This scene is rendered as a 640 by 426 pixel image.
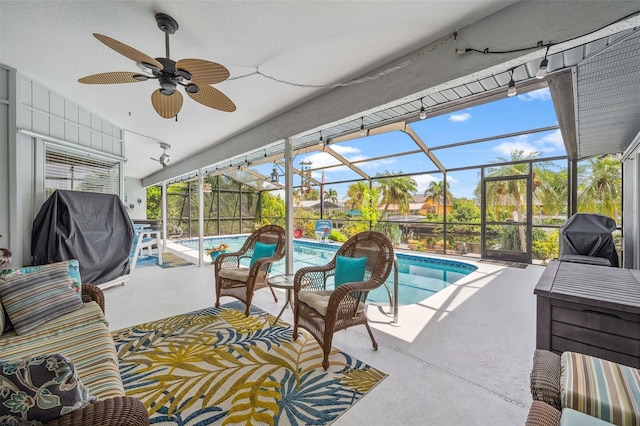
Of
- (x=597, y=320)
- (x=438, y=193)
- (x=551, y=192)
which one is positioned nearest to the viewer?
(x=597, y=320)

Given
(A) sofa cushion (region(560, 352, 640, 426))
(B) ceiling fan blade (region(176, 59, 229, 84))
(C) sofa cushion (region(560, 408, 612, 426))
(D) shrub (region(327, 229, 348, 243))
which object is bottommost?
(D) shrub (region(327, 229, 348, 243))

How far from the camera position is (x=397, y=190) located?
9367 millimetres

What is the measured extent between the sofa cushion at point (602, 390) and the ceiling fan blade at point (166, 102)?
3.15 m

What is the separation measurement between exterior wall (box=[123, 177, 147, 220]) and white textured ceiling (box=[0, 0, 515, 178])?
7.81 m

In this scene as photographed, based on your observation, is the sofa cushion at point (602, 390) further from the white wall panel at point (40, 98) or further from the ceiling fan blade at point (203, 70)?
the white wall panel at point (40, 98)

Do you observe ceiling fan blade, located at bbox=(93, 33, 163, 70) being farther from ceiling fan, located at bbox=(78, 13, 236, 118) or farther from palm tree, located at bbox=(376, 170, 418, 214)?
palm tree, located at bbox=(376, 170, 418, 214)

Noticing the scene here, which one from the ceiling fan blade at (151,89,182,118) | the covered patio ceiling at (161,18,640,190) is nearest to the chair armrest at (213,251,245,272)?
the ceiling fan blade at (151,89,182,118)

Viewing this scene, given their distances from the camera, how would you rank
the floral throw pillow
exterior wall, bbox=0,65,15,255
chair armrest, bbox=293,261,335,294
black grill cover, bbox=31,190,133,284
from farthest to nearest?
black grill cover, bbox=31,190,133,284 < exterior wall, bbox=0,65,15,255 < chair armrest, bbox=293,261,335,294 < the floral throw pillow

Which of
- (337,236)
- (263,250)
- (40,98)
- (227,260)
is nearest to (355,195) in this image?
(337,236)

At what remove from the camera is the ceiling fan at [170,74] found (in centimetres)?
190

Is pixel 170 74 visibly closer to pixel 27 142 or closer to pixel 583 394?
pixel 27 142

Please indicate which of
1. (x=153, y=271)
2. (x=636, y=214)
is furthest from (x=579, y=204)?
(x=153, y=271)

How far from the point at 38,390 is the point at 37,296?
1.70m

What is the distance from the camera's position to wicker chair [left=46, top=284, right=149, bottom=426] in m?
0.89
